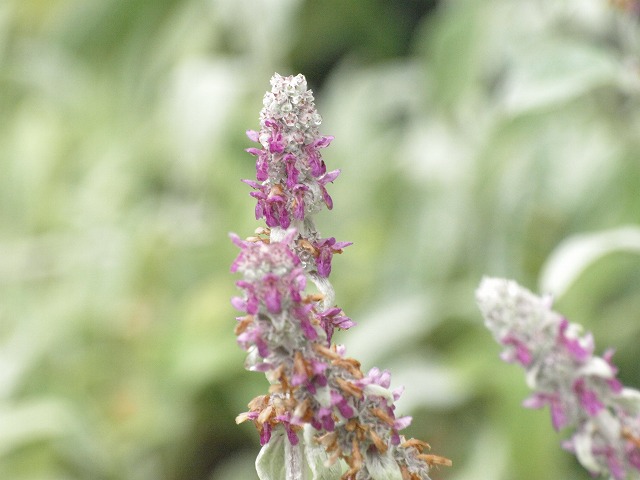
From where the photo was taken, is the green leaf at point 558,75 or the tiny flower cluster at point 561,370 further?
the green leaf at point 558,75

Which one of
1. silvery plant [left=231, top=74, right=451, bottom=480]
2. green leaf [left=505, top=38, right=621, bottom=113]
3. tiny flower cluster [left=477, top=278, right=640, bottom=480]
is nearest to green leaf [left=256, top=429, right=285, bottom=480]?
A: silvery plant [left=231, top=74, right=451, bottom=480]

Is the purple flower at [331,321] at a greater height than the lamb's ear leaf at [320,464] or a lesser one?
greater

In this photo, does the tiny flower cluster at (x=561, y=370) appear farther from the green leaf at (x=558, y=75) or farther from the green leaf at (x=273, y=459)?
the green leaf at (x=558, y=75)

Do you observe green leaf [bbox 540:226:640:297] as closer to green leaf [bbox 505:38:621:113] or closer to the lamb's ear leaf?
green leaf [bbox 505:38:621:113]

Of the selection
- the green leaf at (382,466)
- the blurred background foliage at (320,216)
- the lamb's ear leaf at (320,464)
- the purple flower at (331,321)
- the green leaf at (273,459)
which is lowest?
the green leaf at (382,466)

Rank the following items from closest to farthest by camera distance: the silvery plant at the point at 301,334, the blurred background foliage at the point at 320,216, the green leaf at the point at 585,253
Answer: the silvery plant at the point at 301,334 < the green leaf at the point at 585,253 < the blurred background foliage at the point at 320,216

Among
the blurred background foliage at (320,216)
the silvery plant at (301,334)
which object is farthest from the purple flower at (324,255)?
the blurred background foliage at (320,216)

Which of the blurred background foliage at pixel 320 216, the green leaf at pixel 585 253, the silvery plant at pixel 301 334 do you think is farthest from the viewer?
the blurred background foliage at pixel 320 216

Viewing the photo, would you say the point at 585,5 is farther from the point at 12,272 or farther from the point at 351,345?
the point at 12,272
